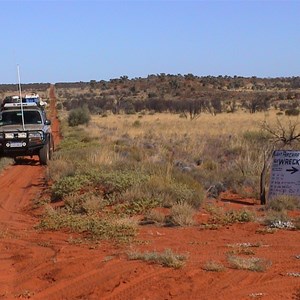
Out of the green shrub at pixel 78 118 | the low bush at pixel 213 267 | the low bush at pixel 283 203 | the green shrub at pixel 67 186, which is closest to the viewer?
the low bush at pixel 213 267

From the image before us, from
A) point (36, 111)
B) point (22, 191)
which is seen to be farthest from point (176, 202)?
point (36, 111)

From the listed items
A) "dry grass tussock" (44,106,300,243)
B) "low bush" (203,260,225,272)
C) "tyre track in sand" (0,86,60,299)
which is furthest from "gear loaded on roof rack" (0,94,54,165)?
"low bush" (203,260,225,272)

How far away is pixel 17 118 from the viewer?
2169 cm

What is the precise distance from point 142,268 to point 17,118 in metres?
14.7

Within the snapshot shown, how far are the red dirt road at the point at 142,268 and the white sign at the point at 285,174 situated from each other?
2366 mm

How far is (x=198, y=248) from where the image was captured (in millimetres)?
9219

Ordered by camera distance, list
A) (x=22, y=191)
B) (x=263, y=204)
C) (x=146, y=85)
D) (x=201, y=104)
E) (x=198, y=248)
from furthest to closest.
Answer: (x=146, y=85)
(x=201, y=104)
(x=22, y=191)
(x=263, y=204)
(x=198, y=248)

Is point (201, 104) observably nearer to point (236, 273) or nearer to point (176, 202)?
point (176, 202)

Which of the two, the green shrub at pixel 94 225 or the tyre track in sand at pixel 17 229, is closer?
the tyre track in sand at pixel 17 229

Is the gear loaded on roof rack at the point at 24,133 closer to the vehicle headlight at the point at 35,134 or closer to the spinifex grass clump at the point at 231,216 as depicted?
the vehicle headlight at the point at 35,134

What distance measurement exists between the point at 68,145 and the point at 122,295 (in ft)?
66.3

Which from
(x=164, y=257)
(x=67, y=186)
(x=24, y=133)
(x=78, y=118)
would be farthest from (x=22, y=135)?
(x=78, y=118)

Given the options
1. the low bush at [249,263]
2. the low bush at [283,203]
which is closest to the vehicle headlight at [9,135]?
the low bush at [283,203]

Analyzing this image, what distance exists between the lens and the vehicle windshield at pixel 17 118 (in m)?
21.6
